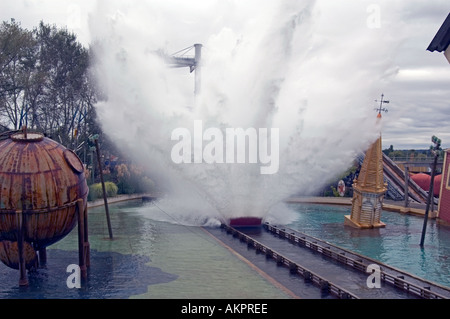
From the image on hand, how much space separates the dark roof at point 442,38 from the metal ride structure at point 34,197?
45.4 ft

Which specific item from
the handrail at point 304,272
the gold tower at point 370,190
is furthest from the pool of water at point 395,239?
the handrail at point 304,272

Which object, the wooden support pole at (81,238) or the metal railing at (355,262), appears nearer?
the metal railing at (355,262)

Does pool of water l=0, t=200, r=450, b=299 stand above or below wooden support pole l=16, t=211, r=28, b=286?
below

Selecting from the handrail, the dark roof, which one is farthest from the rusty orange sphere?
the dark roof

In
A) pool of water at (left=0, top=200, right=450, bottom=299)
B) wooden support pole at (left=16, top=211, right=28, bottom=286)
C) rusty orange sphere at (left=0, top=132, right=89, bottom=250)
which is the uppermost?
rusty orange sphere at (left=0, top=132, right=89, bottom=250)

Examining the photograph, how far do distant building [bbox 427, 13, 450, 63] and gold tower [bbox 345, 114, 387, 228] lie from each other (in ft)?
72.5

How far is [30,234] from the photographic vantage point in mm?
18359

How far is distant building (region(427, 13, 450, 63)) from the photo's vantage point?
1163 cm

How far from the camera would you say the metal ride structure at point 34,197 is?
58.6ft

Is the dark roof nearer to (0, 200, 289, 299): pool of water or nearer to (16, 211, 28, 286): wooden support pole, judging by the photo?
(0, 200, 289, 299): pool of water

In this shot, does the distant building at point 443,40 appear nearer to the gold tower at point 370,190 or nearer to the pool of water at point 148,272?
the pool of water at point 148,272

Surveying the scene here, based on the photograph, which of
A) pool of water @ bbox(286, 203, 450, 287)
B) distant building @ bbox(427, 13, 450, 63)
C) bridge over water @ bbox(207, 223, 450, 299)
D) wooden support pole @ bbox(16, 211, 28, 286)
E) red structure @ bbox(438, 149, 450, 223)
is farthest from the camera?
red structure @ bbox(438, 149, 450, 223)

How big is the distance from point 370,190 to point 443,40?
74.2 ft
